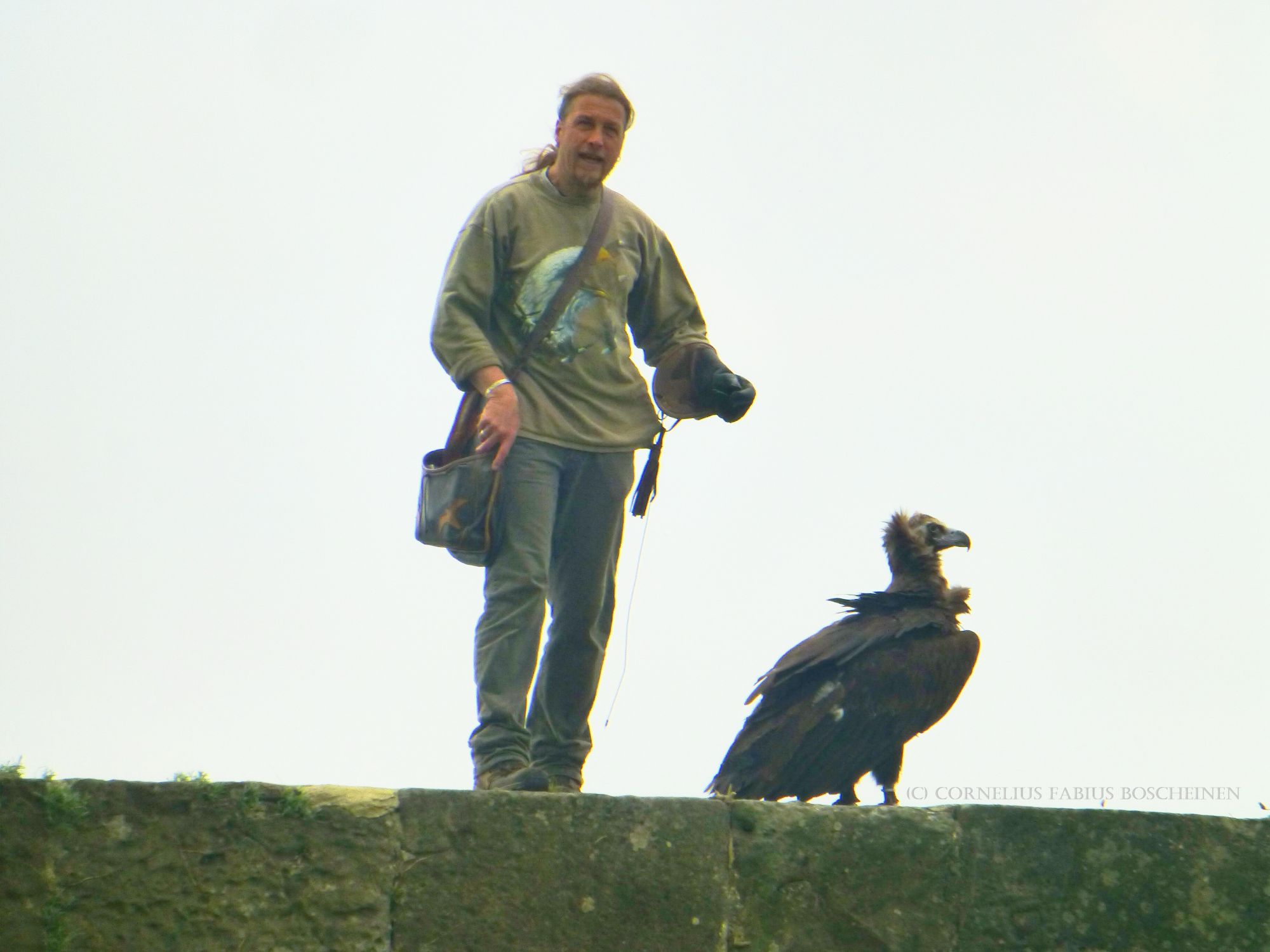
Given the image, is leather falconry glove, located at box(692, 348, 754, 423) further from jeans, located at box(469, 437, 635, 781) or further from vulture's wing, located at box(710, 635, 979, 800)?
vulture's wing, located at box(710, 635, 979, 800)

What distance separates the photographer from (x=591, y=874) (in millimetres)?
4348

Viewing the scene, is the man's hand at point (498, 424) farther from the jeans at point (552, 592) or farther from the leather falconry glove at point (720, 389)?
the leather falconry glove at point (720, 389)

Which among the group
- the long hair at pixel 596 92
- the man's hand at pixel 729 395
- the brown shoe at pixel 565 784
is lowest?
the brown shoe at pixel 565 784

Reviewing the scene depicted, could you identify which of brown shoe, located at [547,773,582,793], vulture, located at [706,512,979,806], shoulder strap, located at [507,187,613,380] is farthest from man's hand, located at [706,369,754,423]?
vulture, located at [706,512,979,806]

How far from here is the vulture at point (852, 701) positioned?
6.85 m

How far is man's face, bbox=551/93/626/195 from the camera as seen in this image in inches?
213

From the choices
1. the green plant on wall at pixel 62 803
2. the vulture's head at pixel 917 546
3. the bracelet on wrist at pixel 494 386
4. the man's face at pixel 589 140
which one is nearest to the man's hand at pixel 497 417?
the bracelet on wrist at pixel 494 386

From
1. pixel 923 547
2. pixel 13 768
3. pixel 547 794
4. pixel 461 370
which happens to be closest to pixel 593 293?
pixel 461 370

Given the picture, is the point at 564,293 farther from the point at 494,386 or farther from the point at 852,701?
the point at 852,701

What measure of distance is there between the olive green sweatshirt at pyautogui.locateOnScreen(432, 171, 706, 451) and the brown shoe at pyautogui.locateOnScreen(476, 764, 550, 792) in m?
1.00

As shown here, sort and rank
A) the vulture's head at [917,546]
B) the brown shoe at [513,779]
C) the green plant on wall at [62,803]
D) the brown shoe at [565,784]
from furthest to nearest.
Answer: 1. the vulture's head at [917,546]
2. the brown shoe at [565,784]
3. the brown shoe at [513,779]
4. the green plant on wall at [62,803]

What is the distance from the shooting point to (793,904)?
446cm

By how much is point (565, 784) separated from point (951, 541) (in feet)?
10.4

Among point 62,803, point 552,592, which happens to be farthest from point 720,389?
point 62,803
